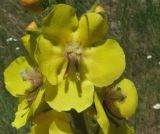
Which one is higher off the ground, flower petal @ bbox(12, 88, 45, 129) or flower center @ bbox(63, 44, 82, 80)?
flower center @ bbox(63, 44, 82, 80)

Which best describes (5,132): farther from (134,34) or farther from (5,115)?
(134,34)

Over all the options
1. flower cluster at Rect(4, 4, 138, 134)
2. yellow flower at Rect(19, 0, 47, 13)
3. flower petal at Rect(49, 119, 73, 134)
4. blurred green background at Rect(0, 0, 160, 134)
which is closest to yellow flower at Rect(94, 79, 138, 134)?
flower cluster at Rect(4, 4, 138, 134)

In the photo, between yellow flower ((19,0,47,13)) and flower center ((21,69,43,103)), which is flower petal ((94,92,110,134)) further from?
yellow flower ((19,0,47,13))

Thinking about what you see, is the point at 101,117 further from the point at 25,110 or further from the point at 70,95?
the point at 25,110

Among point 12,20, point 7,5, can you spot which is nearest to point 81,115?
point 12,20

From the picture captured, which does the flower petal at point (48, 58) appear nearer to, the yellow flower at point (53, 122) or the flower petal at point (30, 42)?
the flower petal at point (30, 42)

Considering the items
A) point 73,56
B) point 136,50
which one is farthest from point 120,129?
point 136,50
